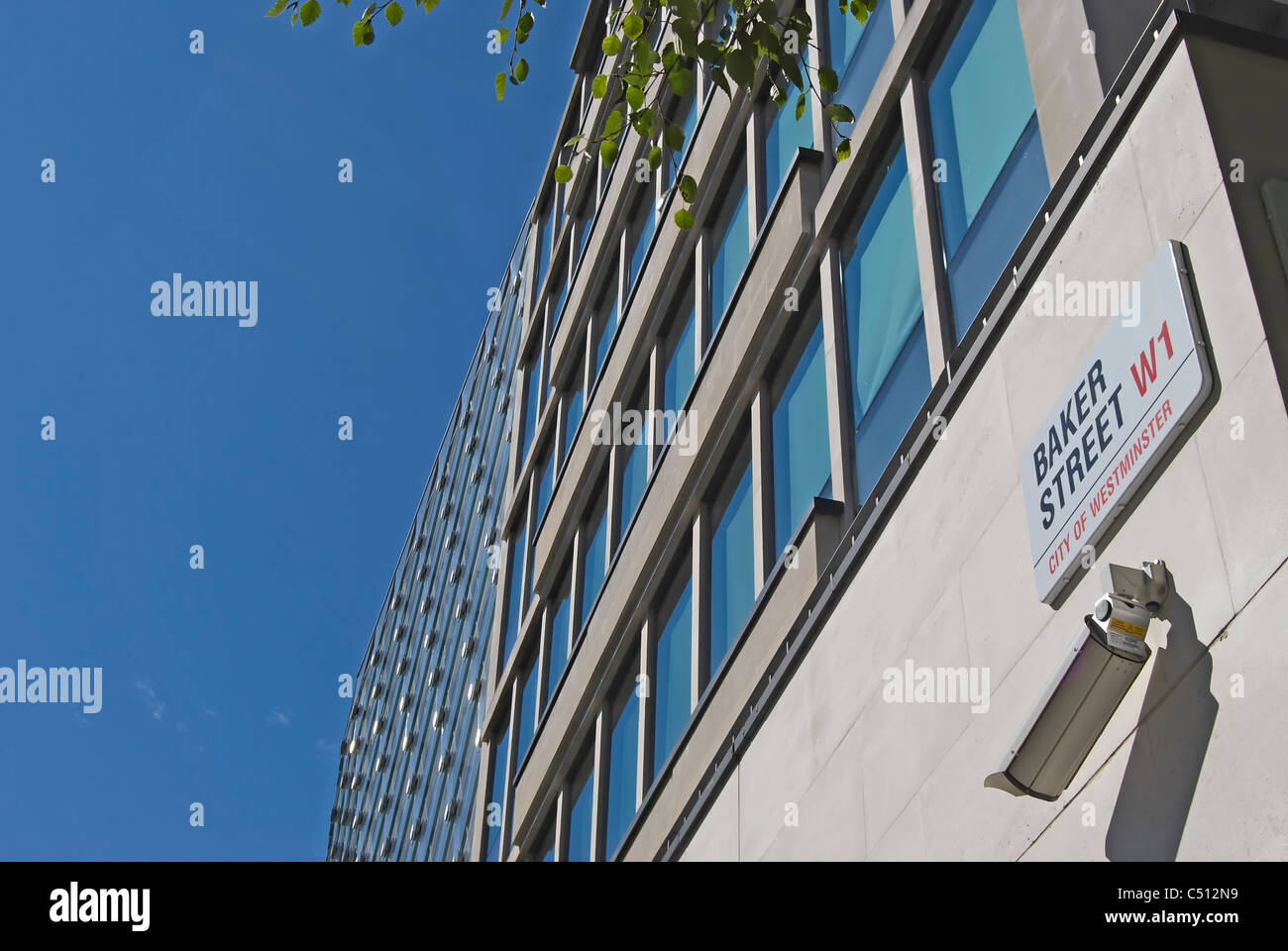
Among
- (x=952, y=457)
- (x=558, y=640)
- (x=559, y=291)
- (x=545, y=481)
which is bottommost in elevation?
(x=952, y=457)

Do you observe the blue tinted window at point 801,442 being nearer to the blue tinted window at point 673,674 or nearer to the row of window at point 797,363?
the row of window at point 797,363

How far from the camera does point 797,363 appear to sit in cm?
1212

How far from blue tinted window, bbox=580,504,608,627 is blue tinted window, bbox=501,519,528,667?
3155 millimetres

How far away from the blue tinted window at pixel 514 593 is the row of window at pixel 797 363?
1749 millimetres

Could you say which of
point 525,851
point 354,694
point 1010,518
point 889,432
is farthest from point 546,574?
point 354,694

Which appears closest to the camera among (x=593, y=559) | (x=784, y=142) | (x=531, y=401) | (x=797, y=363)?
(x=797, y=363)

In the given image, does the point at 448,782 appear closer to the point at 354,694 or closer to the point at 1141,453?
the point at 1141,453

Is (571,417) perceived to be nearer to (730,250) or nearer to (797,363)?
(730,250)

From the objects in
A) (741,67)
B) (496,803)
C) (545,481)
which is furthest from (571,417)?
(741,67)

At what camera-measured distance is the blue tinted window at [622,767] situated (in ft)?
46.7

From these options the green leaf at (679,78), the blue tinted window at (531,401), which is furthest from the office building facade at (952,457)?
the blue tinted window at (531,401)

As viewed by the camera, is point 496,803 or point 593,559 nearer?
point 593,559

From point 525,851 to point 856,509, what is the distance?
1005 centimetres

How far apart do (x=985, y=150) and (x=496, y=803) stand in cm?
1470
